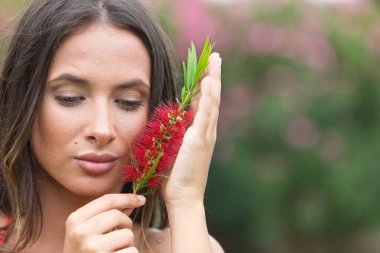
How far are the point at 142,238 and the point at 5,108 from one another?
0.71m

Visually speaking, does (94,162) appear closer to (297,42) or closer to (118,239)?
(118,239)

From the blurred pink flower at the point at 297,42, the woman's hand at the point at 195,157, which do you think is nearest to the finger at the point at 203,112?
the woman's hand at the point at 195,157

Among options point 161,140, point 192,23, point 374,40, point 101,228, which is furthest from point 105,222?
point 374,40

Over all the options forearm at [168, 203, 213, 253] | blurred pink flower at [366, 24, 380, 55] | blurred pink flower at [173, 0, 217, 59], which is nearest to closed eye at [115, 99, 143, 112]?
forearm at [168, 203, 213, 253]

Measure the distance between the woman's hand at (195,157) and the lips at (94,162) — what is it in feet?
0.70

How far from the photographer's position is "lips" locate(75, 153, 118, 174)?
2414 millimetres

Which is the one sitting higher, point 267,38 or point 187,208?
point 267,38

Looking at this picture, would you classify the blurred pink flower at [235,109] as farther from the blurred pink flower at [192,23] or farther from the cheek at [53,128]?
the cheek at [53,128]

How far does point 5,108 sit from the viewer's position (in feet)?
8.68

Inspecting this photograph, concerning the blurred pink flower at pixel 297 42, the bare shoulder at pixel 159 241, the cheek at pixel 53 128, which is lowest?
the bare shoulder at pixel 159 241

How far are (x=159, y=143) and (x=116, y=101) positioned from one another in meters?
0.20

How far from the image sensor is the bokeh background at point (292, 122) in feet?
15.6

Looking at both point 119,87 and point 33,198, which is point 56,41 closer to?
point 119,87

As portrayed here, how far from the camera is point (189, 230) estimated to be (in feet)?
7.98
